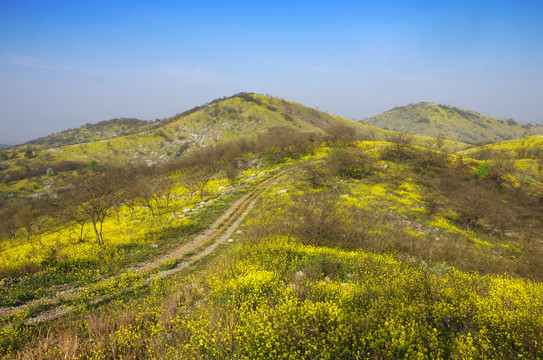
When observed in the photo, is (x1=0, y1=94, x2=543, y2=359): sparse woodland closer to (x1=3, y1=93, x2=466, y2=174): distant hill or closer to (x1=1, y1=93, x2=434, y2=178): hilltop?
(x1=1, y1=93, x2=434, y2=178): hilltop

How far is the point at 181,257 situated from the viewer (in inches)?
513

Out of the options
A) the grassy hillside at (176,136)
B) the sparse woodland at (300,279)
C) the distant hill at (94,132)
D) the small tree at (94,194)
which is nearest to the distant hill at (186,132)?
the grassy hillside at (176,136)

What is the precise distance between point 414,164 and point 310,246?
30.0 meters

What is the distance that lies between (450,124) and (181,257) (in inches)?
7918

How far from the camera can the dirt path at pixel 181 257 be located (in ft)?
26.9

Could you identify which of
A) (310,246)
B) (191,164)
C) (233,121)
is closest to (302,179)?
(310,246)

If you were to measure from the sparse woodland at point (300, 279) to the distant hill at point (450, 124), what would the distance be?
14550 centimetres

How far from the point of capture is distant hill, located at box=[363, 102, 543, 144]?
14325cm

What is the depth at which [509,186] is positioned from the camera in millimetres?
27188

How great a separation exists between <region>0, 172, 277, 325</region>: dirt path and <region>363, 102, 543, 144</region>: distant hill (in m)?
156

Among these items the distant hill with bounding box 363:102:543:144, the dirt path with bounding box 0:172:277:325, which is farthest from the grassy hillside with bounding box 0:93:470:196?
the distant hill with bounding box 363:102:543:144

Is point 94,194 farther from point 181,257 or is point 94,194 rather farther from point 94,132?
point 94,132

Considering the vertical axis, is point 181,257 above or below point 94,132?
below

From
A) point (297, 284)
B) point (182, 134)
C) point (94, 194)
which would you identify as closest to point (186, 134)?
point (182, 134)
